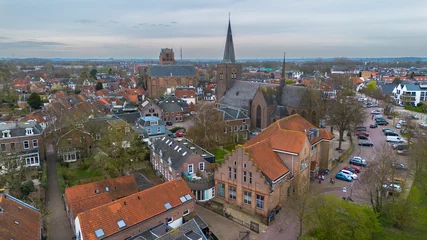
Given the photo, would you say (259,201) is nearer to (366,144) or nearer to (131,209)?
(131,209)

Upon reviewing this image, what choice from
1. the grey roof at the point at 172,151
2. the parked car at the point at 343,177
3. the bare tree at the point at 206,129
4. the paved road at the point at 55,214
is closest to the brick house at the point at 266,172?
the grey roof at the point at 172,151

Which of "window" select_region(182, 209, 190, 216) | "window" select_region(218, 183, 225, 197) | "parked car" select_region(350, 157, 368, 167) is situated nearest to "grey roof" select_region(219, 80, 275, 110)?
"parked car" select_region(350, 157, 368, 167)

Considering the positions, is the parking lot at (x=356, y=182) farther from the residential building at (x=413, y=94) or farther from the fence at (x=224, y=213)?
the residential building at (x=413, y=94)

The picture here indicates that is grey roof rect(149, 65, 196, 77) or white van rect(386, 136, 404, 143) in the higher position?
grey roof rect(149, 65, 196, 77)

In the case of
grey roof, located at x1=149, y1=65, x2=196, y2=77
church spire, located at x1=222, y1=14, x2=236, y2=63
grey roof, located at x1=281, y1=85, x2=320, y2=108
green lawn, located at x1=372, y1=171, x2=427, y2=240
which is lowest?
green lawn, located at x1=372, y1=171, x2=427, y2=240

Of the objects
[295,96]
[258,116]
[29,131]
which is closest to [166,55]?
[258,116]

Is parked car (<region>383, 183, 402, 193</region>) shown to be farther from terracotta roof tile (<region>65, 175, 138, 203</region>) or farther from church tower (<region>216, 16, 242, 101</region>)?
church tower (<region>216, 16, 242, 101</region>)
